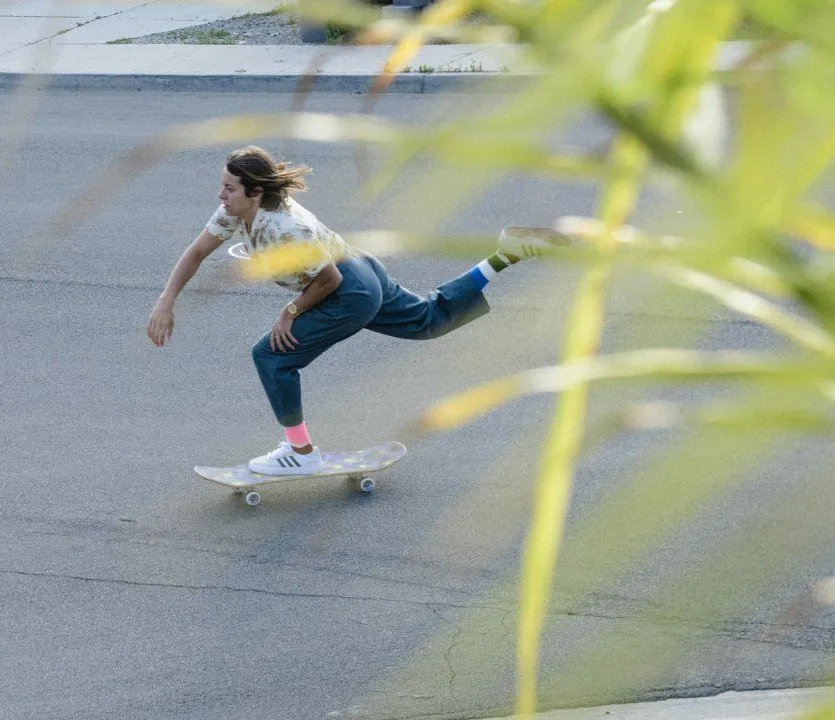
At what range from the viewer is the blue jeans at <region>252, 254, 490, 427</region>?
6094mm

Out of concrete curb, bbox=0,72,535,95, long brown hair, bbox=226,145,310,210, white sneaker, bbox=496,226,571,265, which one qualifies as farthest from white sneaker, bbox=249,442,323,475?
concrete curb, bbox=0,72,535,95

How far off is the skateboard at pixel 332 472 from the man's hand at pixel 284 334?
595mm

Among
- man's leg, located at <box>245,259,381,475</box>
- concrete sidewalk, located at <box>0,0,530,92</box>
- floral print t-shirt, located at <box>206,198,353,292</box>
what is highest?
floral print t-shirt, located at <box>206,198,353,292</box>

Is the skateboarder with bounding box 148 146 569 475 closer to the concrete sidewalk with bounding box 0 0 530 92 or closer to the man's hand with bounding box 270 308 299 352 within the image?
the man's hand with bounding box 270 308 299 352

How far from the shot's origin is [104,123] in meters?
15.0

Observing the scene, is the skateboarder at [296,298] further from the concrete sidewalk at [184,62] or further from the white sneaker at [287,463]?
the concrete sidewalk at [184,62]

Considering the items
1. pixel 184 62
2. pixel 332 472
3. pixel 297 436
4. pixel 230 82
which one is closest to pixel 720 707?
pixel 332 472

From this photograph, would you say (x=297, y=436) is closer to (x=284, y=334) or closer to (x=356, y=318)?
(x=284, y=334)

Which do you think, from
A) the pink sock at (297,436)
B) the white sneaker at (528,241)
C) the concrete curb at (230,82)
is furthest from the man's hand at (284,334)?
the concrete curb at (230,82)

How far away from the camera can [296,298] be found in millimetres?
6023

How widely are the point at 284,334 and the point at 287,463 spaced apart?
1.99 feet

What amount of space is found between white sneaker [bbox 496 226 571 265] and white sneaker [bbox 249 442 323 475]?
17.8 feet

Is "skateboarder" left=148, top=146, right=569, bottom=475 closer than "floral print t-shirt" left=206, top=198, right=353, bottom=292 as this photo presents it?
No

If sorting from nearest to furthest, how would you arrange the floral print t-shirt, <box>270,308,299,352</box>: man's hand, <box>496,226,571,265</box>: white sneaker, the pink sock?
<box>496,226,571,265</box>: white sneaker → the floral print t-shirt → <box>270,308,299,352</box>: man's hand → the pink sock
